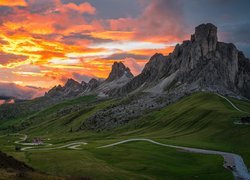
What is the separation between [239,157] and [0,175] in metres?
74.7

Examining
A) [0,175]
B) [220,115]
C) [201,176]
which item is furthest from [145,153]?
[220,115]

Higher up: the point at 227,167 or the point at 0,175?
the point at 0,175

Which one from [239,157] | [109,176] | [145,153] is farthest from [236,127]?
[109,176]

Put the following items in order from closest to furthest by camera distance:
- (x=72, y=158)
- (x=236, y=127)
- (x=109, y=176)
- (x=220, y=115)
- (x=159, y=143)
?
1. (x=109, y=176)
2. (x=72, y=158)
3. (x=159, y=143)
4. (x=236, y=127)
5. (x=220, y=115)

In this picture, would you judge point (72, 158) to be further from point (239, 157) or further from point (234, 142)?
point (234, 142)

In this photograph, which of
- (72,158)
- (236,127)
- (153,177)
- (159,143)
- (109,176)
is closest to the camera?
(109,176)

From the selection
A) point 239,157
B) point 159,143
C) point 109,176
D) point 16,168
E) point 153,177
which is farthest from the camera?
point 159,143

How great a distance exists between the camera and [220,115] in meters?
178

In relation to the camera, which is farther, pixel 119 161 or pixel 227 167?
pixel 119 161

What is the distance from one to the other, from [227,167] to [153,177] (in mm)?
22262

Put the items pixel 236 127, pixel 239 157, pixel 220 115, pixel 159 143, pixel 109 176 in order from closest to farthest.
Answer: pixel 109 176
pixel 239 157
pixel 159 143
pixel 236 127
pixel 220 115

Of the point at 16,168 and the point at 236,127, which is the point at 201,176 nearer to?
the point at 16,168

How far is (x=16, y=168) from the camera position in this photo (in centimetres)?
6272

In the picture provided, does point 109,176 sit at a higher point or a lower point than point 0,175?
lower
